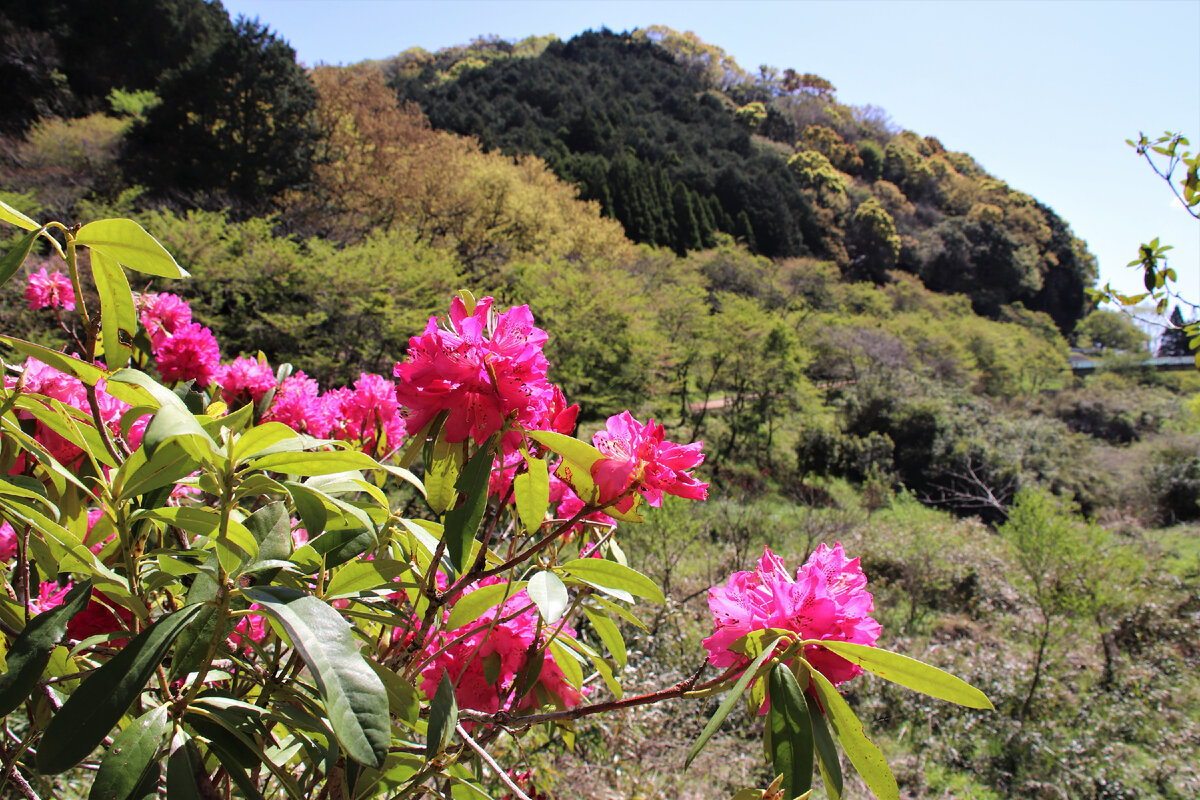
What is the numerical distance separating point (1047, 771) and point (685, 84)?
1971 inches

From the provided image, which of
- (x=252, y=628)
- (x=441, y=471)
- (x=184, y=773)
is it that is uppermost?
(x=441, y=471)

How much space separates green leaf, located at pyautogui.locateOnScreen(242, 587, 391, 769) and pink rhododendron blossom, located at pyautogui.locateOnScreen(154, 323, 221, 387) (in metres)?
1.22

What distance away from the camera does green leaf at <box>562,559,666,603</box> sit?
651 mm

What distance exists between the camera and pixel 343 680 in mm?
386

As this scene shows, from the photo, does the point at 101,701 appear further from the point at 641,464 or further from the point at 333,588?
the point at 641,464


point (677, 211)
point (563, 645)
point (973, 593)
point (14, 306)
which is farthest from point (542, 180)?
point (563, 645)

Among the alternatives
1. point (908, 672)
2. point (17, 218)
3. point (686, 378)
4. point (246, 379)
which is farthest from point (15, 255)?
point (686, 378)

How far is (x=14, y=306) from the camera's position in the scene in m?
5.77

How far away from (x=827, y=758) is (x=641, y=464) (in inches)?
11.4

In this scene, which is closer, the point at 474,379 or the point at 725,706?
the point at 725,706

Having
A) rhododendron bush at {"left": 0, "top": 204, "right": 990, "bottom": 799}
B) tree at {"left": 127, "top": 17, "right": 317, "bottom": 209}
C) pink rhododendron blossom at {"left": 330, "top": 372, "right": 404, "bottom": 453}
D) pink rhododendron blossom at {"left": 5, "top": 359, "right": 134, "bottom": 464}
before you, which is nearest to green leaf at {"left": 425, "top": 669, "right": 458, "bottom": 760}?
rhododendron bush at {"left": 0, "top": 204, "right": 990, "bottom": 799}

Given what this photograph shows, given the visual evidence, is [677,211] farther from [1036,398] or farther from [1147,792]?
[1147,792]

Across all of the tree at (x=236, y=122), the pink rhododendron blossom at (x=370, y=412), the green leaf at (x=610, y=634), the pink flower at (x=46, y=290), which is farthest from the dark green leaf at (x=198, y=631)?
the tree at (x=236, y=122)

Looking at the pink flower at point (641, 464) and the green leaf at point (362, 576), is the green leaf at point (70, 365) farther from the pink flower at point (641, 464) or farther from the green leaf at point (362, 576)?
the pink flower at point (641, 464)
